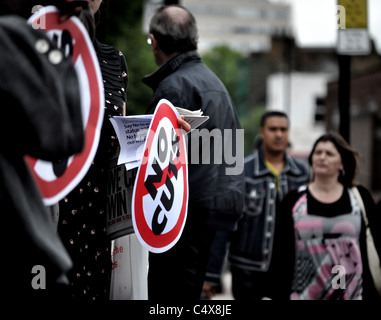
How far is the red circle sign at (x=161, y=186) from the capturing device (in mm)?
2643

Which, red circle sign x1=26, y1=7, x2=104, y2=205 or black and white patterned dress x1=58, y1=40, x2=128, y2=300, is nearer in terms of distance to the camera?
red circle sign x1=26, y1=7, x2=104, y2=205

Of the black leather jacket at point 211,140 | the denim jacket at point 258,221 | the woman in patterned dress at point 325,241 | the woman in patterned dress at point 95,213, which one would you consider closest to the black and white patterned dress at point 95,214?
the woman in patterned dress at point 95,213

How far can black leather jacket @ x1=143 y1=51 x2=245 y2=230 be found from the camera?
330 cm

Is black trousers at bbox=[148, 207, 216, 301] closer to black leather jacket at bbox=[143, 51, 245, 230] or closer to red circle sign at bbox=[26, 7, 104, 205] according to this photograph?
black leather jacket at bbox=[143, 51, 245, 230]

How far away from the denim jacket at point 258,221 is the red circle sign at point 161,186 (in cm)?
261

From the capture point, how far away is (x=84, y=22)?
2.08 meters

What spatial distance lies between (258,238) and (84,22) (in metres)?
3.69

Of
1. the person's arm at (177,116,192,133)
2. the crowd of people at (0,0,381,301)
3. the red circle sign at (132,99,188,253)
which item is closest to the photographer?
the crowd of people at (0,0,381,301)

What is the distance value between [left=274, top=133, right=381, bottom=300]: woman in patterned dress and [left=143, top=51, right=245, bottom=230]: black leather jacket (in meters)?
1.29

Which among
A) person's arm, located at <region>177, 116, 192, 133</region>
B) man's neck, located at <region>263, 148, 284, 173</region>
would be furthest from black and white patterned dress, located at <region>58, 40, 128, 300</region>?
man's neck, located at <region>263, 148, 284, 173</region>

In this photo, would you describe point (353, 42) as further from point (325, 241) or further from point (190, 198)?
point (190, 198)

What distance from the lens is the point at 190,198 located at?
3.30 m

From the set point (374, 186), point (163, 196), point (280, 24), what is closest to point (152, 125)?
point (163, 196)

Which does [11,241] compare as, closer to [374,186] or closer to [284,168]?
[284,168]
